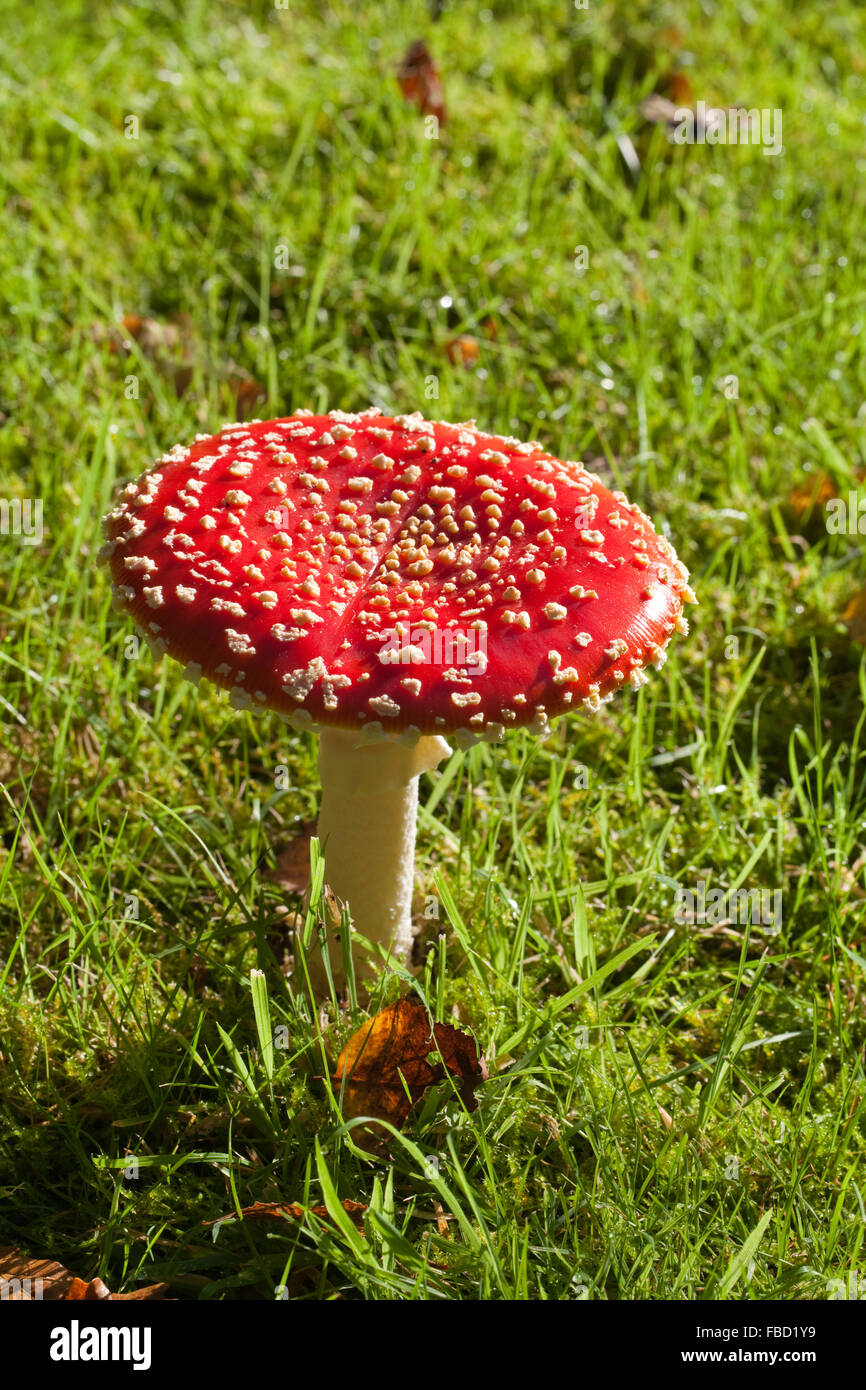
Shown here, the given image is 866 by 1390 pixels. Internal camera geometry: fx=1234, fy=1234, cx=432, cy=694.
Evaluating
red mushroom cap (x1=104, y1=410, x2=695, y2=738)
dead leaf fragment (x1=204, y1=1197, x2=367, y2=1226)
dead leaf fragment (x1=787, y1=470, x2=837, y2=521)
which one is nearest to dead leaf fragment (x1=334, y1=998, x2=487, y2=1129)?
dead leaf fragment (x1=204, y1=1197, x2=367, y2=1226)

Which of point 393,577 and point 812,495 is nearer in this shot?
point 393,577

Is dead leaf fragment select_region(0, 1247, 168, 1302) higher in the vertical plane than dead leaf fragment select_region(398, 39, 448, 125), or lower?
lower

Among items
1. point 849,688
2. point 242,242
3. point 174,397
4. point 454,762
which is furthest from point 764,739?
point 242,242

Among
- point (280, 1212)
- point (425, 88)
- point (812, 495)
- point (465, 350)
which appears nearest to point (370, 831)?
point (280, 1212)

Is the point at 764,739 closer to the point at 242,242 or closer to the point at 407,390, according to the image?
the point at 407,390

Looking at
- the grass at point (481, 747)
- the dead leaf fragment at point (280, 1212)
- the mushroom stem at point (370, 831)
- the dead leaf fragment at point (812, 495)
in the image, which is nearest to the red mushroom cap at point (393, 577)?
the mushroom stem at point (370, 831)

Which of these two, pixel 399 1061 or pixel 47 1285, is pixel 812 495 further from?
pixel 47 1285

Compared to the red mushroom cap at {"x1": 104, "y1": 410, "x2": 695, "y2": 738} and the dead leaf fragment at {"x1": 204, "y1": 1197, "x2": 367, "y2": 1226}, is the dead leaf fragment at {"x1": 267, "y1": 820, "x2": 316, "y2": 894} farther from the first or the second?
the red mushroom cap at {"x1": 104, "y1": 410, "x2": 695, "y2": 738}
